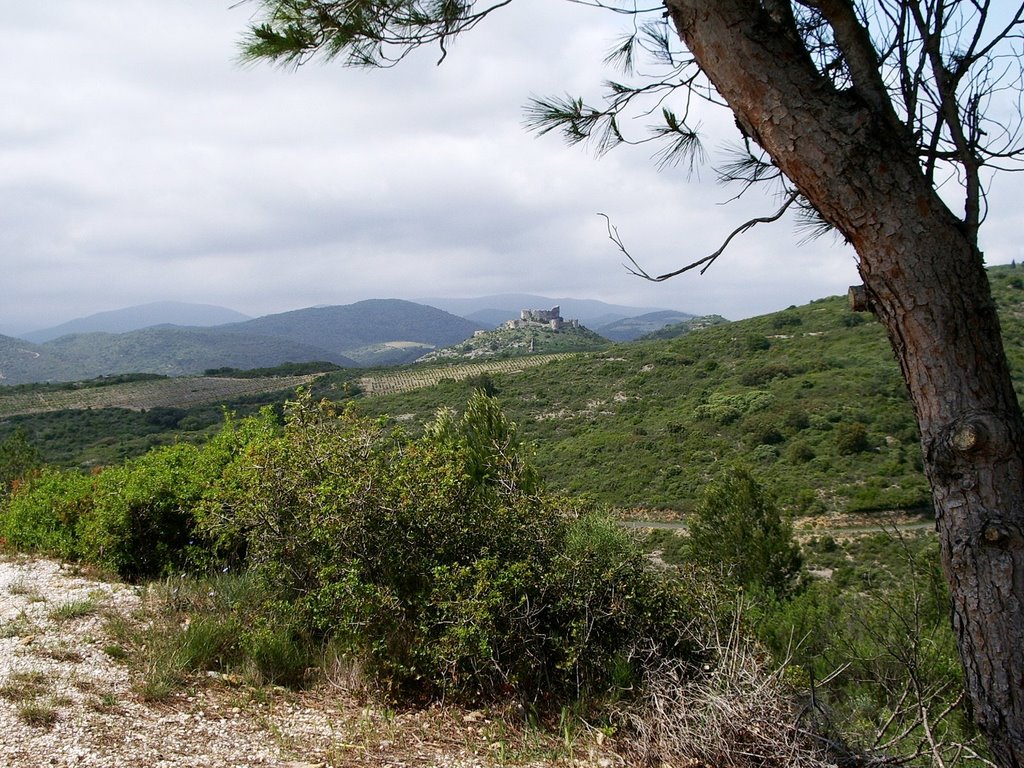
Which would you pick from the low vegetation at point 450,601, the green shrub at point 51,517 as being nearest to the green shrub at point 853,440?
the low vegetation at point 450,601

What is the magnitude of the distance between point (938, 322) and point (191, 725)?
10.5 ft

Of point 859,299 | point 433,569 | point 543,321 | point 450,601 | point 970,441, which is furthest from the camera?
point 543,321

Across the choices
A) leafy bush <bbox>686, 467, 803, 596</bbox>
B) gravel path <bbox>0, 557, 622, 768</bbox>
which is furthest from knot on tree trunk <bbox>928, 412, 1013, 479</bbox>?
leafy bush <bbox>686, 467, 803, 596</bbox>

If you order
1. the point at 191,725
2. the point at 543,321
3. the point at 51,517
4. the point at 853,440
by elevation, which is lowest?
the point at 853,440

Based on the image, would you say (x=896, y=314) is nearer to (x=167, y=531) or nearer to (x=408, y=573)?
(x=408, y=573)

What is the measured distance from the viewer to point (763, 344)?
188 ft

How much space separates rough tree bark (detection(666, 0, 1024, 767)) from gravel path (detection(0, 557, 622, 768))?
1545 millimetres

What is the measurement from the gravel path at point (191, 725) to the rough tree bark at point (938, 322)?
1.55 meters

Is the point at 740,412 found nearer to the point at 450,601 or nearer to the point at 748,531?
the point at 748,531

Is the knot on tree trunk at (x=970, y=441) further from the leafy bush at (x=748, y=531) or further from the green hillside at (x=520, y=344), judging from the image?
the green hillside at (x=520, y=344)

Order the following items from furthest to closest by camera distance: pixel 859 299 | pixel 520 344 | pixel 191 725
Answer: pixel 520 344 → pixel 191 725 → pixel 859 299

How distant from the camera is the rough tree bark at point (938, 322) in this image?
2109 millimetres

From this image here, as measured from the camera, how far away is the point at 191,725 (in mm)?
3037

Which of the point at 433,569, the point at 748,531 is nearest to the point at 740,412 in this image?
the point at 748,531
